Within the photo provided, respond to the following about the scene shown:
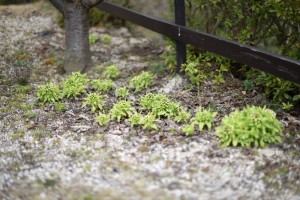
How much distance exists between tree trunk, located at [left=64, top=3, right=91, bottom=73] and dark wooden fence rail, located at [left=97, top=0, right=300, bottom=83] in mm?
976

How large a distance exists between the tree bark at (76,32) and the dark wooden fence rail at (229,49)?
3.15 feet

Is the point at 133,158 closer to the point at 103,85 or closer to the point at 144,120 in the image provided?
the point at 144,120

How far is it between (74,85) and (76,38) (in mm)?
1019

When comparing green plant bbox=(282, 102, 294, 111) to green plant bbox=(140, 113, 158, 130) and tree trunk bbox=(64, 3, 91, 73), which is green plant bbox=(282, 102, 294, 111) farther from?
tree trunk bbox=(64, 3, 91, 73)

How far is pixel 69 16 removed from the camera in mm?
6789

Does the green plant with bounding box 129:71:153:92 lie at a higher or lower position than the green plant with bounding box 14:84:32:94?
higher

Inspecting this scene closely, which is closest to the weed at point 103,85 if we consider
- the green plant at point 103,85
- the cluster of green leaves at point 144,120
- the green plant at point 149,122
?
the green plant at point 103,85

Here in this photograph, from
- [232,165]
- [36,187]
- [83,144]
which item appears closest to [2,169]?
[36,187]

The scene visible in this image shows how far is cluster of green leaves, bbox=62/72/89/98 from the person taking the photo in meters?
6.10

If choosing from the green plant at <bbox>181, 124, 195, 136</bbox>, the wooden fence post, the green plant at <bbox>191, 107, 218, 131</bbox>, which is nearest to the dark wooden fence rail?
the wooden fence post

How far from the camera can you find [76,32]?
6.84m

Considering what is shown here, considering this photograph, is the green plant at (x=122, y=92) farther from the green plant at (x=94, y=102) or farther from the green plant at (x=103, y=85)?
the green plant at (x=94, y=102)

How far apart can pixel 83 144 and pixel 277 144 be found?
6.92 ft

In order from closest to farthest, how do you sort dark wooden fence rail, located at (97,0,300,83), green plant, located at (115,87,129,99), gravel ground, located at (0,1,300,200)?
gravel ground, located at (0,1,300,200), dark wooden fence rail, located at (97,0,300,83), green plant, located at (115,87,129,99)
